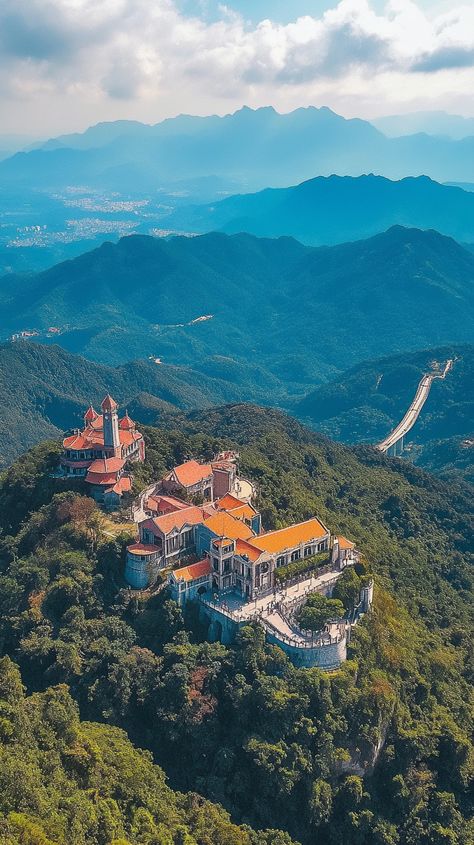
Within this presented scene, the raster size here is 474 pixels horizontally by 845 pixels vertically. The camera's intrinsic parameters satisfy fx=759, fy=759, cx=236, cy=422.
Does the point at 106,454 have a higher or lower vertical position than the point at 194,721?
higher

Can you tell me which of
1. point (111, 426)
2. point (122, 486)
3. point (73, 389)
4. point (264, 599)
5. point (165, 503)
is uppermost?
point (111, 426)

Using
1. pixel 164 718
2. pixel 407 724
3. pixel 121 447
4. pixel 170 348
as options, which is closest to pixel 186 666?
pixel 164 718

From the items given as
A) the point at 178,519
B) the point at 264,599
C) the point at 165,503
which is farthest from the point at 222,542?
the point at 165,503

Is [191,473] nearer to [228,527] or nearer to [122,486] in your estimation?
[122,486]

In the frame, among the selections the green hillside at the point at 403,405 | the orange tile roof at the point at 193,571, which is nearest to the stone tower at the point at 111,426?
the orange tile roof at the point at 193,571

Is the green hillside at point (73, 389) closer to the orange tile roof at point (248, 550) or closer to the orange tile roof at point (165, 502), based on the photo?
the orange tile roof at point (165, 502)

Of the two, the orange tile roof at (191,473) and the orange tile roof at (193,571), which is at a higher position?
the orange tile roof at (191,473)

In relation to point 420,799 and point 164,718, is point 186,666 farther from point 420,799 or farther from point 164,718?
point 420,799
